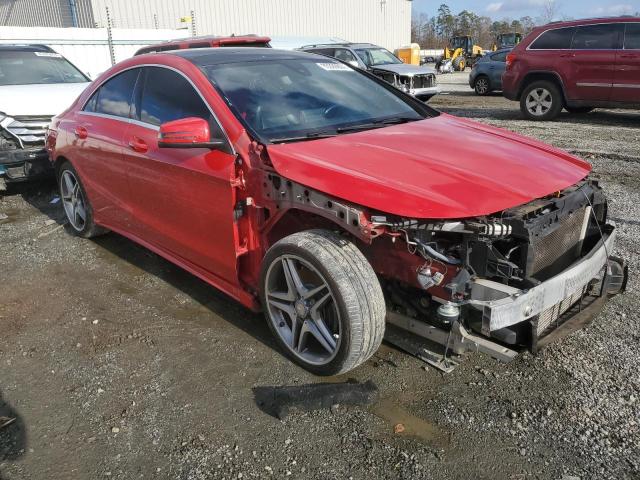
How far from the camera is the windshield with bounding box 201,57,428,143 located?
318 cm

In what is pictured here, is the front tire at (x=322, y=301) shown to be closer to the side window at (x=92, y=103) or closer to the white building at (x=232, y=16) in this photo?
the side window at (x=92, y=103)

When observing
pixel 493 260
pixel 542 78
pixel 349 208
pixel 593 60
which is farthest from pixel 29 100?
pixel 593 60

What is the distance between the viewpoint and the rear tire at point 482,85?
57.5 feet

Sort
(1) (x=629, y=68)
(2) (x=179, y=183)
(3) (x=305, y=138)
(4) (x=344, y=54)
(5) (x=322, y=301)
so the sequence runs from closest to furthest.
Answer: (5) (x=322, y=301) < (3) (x=305, y=138) < (2) (x=179, y=183) < (1) (x=629, y=68) < (4) (x=344, y=54)

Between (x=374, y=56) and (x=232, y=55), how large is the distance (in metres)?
12.9

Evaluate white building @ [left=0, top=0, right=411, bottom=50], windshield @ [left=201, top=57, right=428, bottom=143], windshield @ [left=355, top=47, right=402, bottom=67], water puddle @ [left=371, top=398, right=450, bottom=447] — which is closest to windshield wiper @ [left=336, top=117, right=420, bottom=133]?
windshield @ [left=201, top=57, right=428, bottom=143]

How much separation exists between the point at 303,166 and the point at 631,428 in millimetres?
1981

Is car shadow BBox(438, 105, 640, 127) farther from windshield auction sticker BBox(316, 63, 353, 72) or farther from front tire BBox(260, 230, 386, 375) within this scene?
front tire BBox(260, 230, 386, 375)

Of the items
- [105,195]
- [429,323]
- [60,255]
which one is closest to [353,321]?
[429,323]

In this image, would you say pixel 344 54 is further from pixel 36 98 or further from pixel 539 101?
pixel 36 98

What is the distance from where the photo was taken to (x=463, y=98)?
56.7 feet

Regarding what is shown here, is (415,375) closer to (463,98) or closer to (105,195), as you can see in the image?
(105,195)

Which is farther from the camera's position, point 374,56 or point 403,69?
point 374,56

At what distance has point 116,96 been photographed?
4219mm
